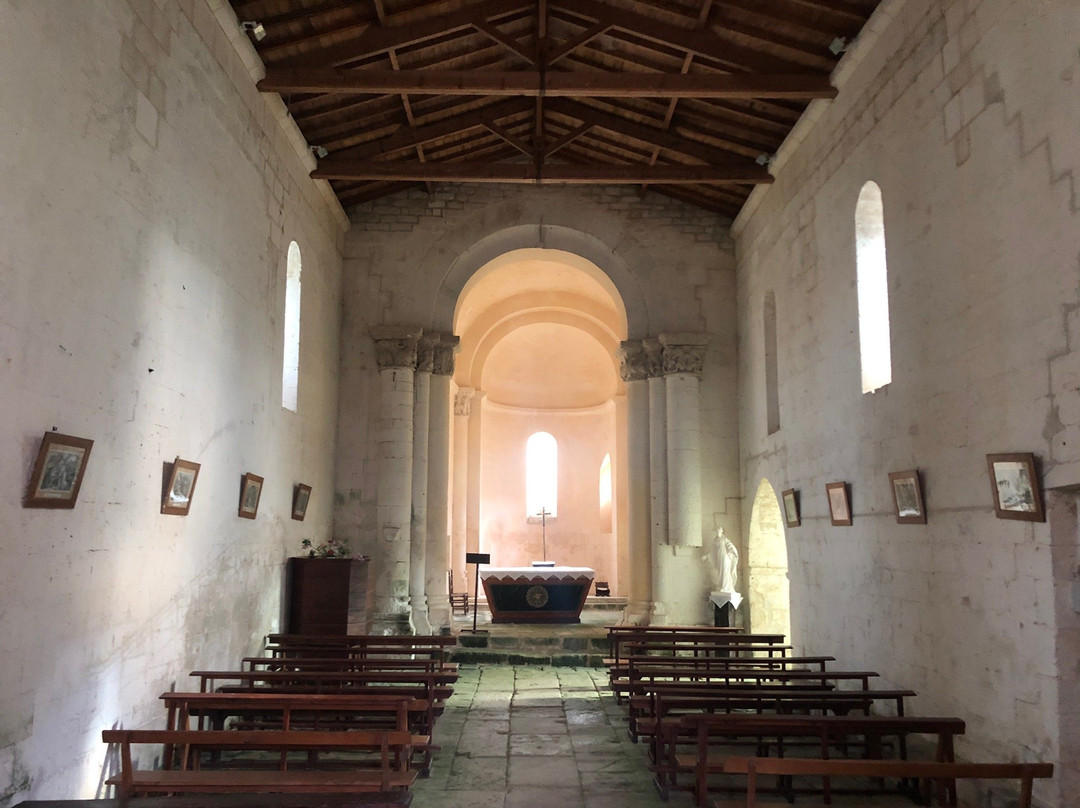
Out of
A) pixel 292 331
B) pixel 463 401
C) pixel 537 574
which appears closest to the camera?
pixel 292 331

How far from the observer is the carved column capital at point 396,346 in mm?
14406

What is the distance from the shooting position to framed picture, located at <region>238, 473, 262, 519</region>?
944 centimetres

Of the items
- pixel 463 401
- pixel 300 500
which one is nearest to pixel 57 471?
pixel 300 500

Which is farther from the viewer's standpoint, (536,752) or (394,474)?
(394,474)

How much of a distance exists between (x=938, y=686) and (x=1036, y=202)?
402cm

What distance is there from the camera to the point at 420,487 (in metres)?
14.5

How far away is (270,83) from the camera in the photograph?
1003cm

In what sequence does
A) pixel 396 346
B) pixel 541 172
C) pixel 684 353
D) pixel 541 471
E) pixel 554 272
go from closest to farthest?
pixel 541 172, pixel 396 346, pixel 684 353, pixel 554 272, pixel 541 471

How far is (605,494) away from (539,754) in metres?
15.6

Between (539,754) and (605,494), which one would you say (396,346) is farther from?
(605,494)

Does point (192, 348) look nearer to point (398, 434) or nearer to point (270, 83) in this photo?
point (270, 83)

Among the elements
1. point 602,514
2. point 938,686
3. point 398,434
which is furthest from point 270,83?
point 602,514

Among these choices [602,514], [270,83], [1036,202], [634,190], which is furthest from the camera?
[602,514]

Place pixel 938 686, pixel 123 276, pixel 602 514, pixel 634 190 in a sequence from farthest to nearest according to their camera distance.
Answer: pixel 602 514
pixel 634 190
pixel 938 686
pixel 123 276
